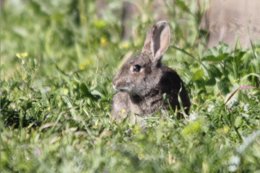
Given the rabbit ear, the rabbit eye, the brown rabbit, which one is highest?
the rabbit ear

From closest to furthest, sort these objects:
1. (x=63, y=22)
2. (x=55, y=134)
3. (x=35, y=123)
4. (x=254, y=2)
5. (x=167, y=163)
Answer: (x=167, y=163) → (x=55, y=134) → (x=35, y=123) → (x=254, y=2) → (x=63, y=22)

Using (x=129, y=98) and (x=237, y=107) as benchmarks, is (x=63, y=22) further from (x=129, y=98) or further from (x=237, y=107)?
(x=237, y=107)

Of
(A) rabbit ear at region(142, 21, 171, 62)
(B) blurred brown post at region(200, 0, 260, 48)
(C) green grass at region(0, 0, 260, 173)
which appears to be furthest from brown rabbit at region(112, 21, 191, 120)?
(B) blurred brown post at region(200, 0, 260, 48)

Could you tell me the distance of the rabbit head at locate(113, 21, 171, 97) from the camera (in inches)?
284

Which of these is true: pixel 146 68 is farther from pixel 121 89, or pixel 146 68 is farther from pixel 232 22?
pixel 232 22

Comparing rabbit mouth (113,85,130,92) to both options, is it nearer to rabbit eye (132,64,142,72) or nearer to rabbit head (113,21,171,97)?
rabbit head (113,21,171,97)

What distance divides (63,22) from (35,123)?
499 cm

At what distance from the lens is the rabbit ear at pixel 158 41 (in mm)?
7441

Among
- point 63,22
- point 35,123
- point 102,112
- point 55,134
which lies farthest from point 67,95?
point 63,22

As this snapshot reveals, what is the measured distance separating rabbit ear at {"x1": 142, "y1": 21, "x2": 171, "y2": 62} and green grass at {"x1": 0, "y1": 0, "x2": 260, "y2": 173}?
7.0 inches

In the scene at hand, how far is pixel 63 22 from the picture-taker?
1107 cm

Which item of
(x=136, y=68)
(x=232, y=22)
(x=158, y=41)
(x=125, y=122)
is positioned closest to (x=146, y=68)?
(x=136, y=68)

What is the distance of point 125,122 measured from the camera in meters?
6.32

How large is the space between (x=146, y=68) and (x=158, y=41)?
29 centimetres
